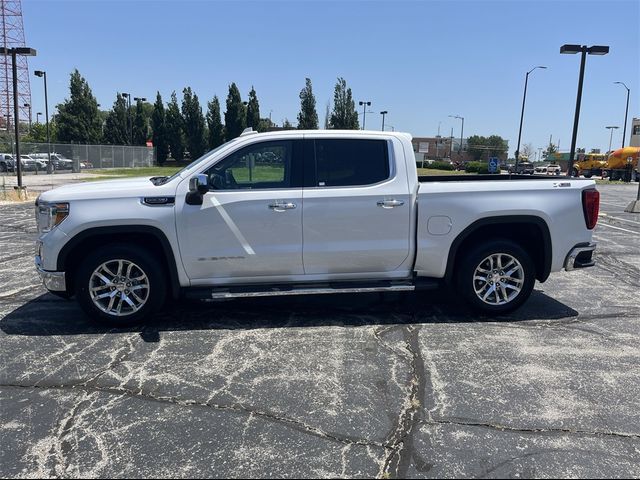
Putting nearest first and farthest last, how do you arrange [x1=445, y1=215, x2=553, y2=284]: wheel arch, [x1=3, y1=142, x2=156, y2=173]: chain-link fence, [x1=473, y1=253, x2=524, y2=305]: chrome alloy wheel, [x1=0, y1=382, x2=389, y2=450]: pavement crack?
1. [x1=0, y1=382, x2=389, y2=450]: pavement crack
2. [x1=445, y1=215, x2=553, y2=284]: wheel arch
3. [x1=473, y1=253, x2=524, y2=305]: chrome alloy wheel
4. [x1=3, y1=142, x2=156, y2=173]: chain-link fence

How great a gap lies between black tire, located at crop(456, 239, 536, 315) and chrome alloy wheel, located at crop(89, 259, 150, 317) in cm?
327

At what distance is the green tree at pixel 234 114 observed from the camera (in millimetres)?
53812

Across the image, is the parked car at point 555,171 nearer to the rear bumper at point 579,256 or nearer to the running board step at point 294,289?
the rear bumper at point 579,256

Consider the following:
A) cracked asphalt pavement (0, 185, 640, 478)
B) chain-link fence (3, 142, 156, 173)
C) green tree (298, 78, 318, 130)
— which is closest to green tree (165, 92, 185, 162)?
chain-link fence (3, 142, 156, 173)

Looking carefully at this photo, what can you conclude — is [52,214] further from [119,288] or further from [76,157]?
[76,157]

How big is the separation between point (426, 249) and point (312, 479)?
301 centimetres

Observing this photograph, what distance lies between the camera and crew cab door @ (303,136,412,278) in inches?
203

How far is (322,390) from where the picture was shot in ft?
12.8

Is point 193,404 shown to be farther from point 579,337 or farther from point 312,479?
point 579,337

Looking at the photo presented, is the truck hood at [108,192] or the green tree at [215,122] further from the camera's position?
the green tree at [215,122]

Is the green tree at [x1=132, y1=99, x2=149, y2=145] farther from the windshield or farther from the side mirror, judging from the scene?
the side mirror

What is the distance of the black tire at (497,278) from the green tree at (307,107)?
1632 inches

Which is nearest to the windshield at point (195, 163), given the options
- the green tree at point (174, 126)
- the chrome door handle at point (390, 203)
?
the chrome door handle at point (390, 203)

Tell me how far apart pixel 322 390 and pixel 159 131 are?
59.1 metres
